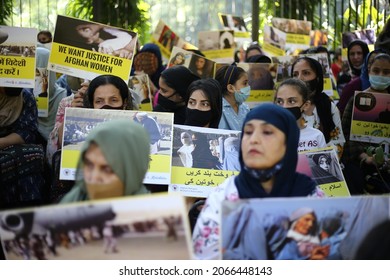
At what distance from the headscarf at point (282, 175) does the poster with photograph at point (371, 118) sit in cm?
357

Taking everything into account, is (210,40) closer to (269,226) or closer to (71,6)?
(71,6)


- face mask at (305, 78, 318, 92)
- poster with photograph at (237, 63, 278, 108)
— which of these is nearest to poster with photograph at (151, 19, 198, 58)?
poster with photograph at (237, 63, 278, 108)

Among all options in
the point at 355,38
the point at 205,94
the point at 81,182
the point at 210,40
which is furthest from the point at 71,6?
the point at 81,182

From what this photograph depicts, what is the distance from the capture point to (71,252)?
120 inches

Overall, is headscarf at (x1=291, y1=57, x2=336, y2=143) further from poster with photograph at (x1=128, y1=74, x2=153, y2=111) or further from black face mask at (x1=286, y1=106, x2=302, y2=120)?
poster with photograph at (x1=128, y1=74, x2=153, y2=111)

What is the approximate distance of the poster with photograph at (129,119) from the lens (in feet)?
18.3

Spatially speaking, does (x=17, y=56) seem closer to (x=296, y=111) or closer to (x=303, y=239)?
(x=296, y=111)

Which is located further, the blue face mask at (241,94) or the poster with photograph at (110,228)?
the blue face mask at (241,94)

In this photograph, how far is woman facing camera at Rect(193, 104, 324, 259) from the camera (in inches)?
149

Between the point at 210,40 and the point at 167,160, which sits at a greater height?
the point at 210,40

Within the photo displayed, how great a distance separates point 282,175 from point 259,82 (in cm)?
569

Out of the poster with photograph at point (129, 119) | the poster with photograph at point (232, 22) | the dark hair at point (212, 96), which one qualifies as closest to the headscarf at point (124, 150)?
the poster with photograph at point (129, 119)

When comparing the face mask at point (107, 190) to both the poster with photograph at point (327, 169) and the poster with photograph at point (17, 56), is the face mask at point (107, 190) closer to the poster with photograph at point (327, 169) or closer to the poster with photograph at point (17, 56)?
the poster with photograph at point (327, 169)

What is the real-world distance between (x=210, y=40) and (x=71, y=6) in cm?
448
